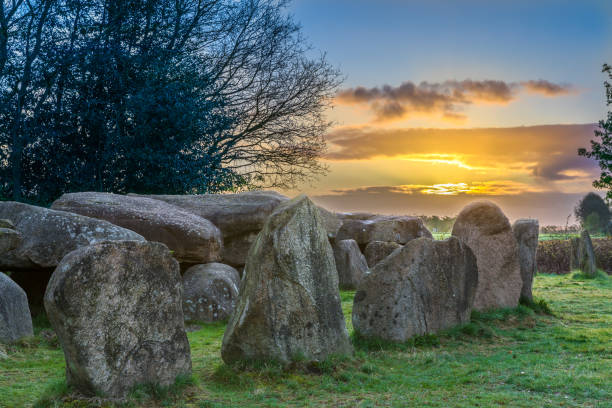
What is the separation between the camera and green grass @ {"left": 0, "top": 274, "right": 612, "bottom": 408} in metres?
7.88

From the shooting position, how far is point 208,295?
13688 mm

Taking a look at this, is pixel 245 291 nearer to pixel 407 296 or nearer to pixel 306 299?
pixel 306 299

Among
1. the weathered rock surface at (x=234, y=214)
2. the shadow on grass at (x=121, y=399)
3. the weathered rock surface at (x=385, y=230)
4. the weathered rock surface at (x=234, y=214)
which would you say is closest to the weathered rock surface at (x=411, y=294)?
the shadow on grass at (x=121, y=399)

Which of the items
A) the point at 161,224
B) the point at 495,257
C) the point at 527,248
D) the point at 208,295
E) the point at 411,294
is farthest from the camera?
the point at 527,248

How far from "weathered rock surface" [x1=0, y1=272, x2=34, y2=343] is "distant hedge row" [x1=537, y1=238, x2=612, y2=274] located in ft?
81.6

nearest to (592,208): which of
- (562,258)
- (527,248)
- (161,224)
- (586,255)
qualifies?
(562,258)

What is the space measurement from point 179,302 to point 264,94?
20.5 meters

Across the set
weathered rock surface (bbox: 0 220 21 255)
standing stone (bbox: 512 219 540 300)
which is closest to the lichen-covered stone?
weathered rock surface (bbox: 0 220 21 255)

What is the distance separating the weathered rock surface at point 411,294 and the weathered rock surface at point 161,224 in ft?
16.7

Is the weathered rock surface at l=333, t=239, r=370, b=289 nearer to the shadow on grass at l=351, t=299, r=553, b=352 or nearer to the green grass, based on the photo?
the shadow on grass at l=351, t=299, r=553, b=352

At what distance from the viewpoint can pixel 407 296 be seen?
37.2ft

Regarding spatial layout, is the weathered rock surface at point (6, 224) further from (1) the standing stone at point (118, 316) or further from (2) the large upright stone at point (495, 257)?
(2) the large upright stone at point (495, 257)

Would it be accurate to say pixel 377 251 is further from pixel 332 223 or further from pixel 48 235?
pixel 48 235

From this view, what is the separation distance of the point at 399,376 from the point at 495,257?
660 centimetres
